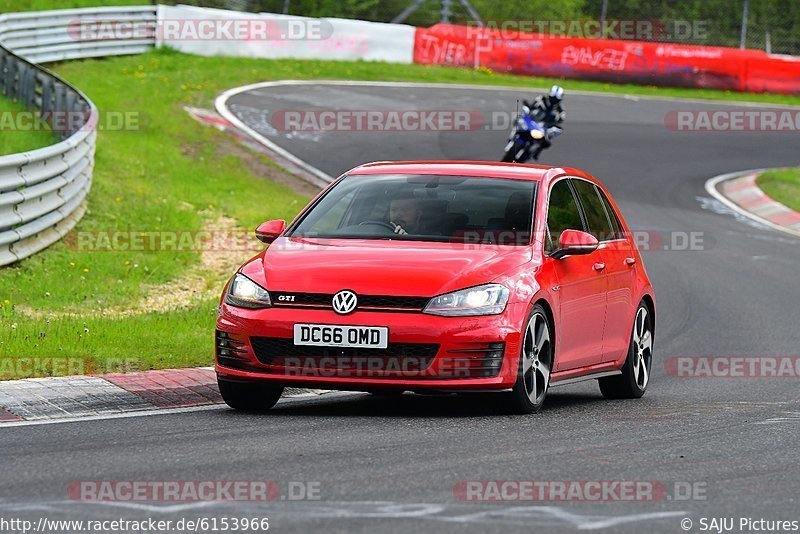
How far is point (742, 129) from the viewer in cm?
3319

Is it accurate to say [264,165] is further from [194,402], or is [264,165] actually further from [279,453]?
[279,453]

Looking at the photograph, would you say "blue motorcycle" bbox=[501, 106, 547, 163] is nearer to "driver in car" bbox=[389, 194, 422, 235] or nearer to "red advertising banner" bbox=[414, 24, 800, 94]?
"driver in car" bbox=[389, 194, 422, 235]

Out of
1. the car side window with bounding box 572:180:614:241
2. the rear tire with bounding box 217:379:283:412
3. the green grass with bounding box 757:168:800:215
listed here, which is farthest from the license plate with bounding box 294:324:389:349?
the green grass with bounding box 757:168:800:215

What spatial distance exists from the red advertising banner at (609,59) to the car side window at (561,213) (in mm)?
29242

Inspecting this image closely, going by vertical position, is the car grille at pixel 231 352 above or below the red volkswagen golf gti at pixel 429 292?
below

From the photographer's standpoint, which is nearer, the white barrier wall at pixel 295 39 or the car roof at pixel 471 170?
the car roof at pixel 471 170

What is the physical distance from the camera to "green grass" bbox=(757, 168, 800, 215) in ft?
82.8

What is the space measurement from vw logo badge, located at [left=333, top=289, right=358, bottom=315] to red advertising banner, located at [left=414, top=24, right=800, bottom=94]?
103 ft

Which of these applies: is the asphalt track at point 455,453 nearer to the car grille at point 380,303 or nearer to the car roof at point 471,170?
the car grille at point 380,303

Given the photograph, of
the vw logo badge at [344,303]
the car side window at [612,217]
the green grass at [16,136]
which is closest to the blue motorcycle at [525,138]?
the green grass at [16,136]

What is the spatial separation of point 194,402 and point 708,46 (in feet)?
105

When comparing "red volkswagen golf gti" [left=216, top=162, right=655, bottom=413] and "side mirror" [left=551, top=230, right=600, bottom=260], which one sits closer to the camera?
"red volkswagen golf gti" [left=216, top=162, right=655, bottom=413]

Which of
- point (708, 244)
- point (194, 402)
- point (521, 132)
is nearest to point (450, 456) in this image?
point (194, 402)

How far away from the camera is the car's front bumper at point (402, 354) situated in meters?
8.15
